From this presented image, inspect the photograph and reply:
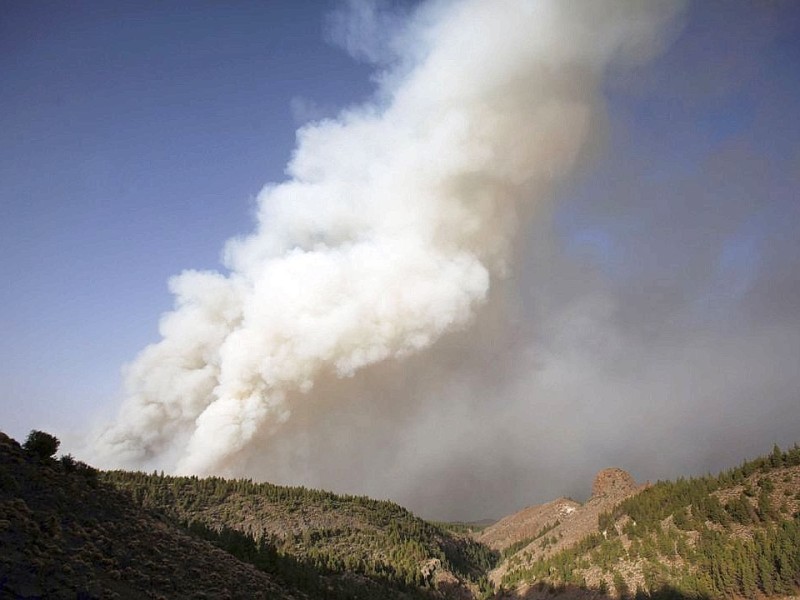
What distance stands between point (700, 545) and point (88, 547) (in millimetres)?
96183

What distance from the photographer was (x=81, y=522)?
34531mm

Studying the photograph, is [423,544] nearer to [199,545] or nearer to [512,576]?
[512,576]

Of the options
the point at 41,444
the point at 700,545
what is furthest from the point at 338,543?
the point at 41,444

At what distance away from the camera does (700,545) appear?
86.4 m

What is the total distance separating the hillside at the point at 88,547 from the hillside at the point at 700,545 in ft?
217

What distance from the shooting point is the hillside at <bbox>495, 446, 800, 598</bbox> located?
2765 inches

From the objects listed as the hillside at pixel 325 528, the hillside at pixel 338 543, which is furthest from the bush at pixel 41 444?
the hillside at pixel 325 528

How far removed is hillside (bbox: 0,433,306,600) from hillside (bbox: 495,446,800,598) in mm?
66130

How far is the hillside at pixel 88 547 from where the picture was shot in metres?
25.2

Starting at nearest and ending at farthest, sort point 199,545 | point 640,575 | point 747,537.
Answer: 1. point 199,545
2. point 747,537
3. point 640,575

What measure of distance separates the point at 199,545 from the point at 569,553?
10078cm

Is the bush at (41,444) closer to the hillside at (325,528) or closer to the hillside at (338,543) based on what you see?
the hillside at (338,543)

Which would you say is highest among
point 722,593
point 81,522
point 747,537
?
point 81,522

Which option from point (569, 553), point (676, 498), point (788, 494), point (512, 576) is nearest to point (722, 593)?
point (788, 494)
